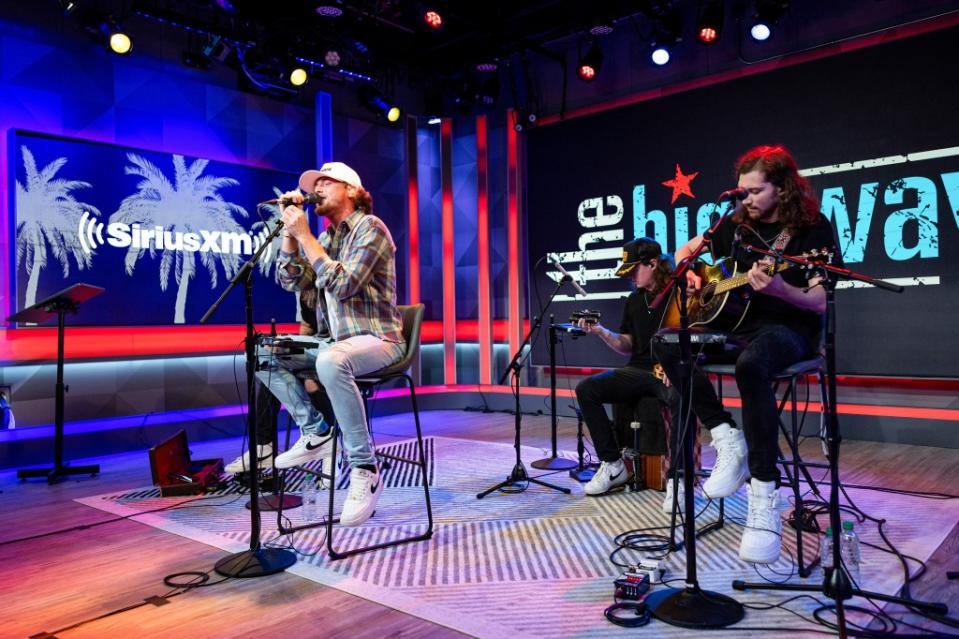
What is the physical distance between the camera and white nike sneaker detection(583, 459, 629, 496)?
3826 millimetres

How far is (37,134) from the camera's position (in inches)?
217

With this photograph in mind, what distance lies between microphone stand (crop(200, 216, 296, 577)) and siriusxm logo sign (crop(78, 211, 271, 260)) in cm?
313

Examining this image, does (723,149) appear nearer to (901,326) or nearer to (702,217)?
(702,217)

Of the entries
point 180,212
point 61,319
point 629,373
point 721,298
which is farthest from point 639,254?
point 180,212

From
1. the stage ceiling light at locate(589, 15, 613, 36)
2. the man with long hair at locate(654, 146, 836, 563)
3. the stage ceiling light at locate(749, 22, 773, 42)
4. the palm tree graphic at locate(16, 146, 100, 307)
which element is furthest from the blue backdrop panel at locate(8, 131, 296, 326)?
the man with long hair at locate(654, 146, 836, 563)

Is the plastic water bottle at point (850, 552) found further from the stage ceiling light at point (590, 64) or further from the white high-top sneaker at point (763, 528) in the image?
the stage ceiling light at point (590, 64)

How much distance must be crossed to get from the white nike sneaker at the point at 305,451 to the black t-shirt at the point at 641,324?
5.82 ft

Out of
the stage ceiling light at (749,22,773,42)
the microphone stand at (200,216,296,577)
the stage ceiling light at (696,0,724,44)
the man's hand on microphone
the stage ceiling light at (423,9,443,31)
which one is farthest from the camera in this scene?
the stage ceiling light at (423,9,443,31)

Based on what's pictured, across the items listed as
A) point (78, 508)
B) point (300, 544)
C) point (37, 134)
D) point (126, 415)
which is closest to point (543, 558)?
point (300, 544)

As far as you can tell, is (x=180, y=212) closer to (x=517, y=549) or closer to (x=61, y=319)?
(x=61, y=319)

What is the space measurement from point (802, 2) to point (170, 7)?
5413 mm

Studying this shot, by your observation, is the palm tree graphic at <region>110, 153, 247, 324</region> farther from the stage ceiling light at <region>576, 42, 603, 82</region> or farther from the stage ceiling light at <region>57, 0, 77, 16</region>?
the stage ceiling light at <region>576, 42, 603, 82</region>

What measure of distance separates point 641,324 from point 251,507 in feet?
7.67

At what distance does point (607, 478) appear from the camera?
12.6 ft
